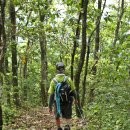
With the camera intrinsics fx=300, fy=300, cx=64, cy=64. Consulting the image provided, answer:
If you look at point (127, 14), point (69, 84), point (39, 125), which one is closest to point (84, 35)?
point (69, 84)

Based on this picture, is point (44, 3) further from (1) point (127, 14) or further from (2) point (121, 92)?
(1) point (127, 14)

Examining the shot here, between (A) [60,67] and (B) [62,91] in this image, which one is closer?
(B) [62,91]

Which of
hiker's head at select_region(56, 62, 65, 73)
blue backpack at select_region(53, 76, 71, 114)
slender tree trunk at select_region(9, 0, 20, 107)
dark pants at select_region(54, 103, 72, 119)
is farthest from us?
slender tree trunk at select_region(9, 0, 20, 107)

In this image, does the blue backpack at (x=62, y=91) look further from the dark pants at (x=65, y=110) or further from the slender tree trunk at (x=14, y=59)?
the slender tree trunk at (x=14, y=59)

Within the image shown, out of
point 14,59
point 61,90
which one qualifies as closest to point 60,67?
point 61,90

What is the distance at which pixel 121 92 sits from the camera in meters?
9.14

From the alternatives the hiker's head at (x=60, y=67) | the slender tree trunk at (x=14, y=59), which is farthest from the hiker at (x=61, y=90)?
the slender tree trunk at (x=14, y=59)

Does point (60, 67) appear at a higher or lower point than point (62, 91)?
higher

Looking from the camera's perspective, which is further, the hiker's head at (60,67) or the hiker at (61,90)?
the hiker's head at (60,67)

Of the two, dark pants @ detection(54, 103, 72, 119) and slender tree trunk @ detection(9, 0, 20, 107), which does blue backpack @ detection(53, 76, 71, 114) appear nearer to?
dark pants @ detection(54, 103, 72, 119)

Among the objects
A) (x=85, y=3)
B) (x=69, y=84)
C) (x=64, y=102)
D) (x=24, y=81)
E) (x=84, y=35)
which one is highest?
(x=85, y=3)

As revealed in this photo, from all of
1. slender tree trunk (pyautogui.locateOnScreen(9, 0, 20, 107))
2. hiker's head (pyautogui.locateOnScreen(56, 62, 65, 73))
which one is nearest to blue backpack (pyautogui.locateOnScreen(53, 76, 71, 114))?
hiker's head (pyautogui.locateOnScreen(56, 62, 65, 73))

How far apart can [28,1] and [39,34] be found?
4.91 ft

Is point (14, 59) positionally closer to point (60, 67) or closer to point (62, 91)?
point (60, 67)
